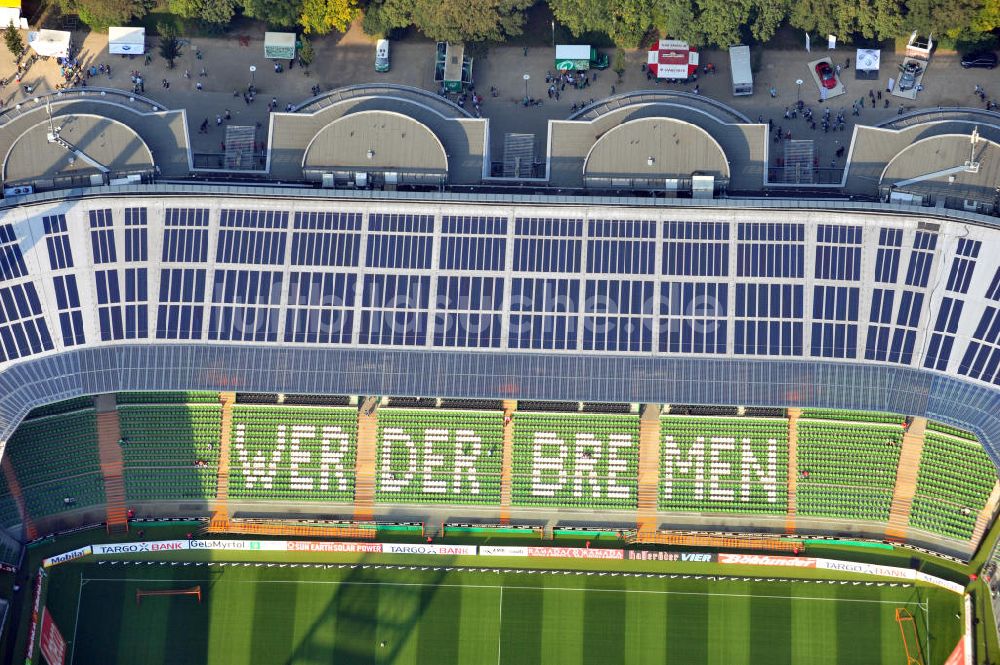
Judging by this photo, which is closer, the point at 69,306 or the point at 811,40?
the point at 69,306

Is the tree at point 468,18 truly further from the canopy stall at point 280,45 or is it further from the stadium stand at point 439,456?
the stadium stand at point 439,456

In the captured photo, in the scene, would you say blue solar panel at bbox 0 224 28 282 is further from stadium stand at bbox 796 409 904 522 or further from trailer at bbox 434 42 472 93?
stadium stand at bbox 796 409 904 522

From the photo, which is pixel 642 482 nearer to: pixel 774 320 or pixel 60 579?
pixel 774 320

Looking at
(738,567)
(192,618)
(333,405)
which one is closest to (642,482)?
(738,567)

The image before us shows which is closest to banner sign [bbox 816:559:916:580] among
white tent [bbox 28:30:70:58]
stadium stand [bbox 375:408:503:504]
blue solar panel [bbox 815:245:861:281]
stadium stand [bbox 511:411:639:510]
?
stadium stand [bbox 511:411:639:510]

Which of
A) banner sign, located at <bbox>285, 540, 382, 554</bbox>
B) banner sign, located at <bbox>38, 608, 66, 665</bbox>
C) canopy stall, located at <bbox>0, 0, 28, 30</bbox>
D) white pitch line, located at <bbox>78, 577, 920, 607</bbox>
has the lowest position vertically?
banner sign, located at <bbox>38, 608, 66, 665</bbox>

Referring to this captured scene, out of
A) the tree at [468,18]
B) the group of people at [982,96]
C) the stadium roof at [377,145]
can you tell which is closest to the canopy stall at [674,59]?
the tree at [468,18]
